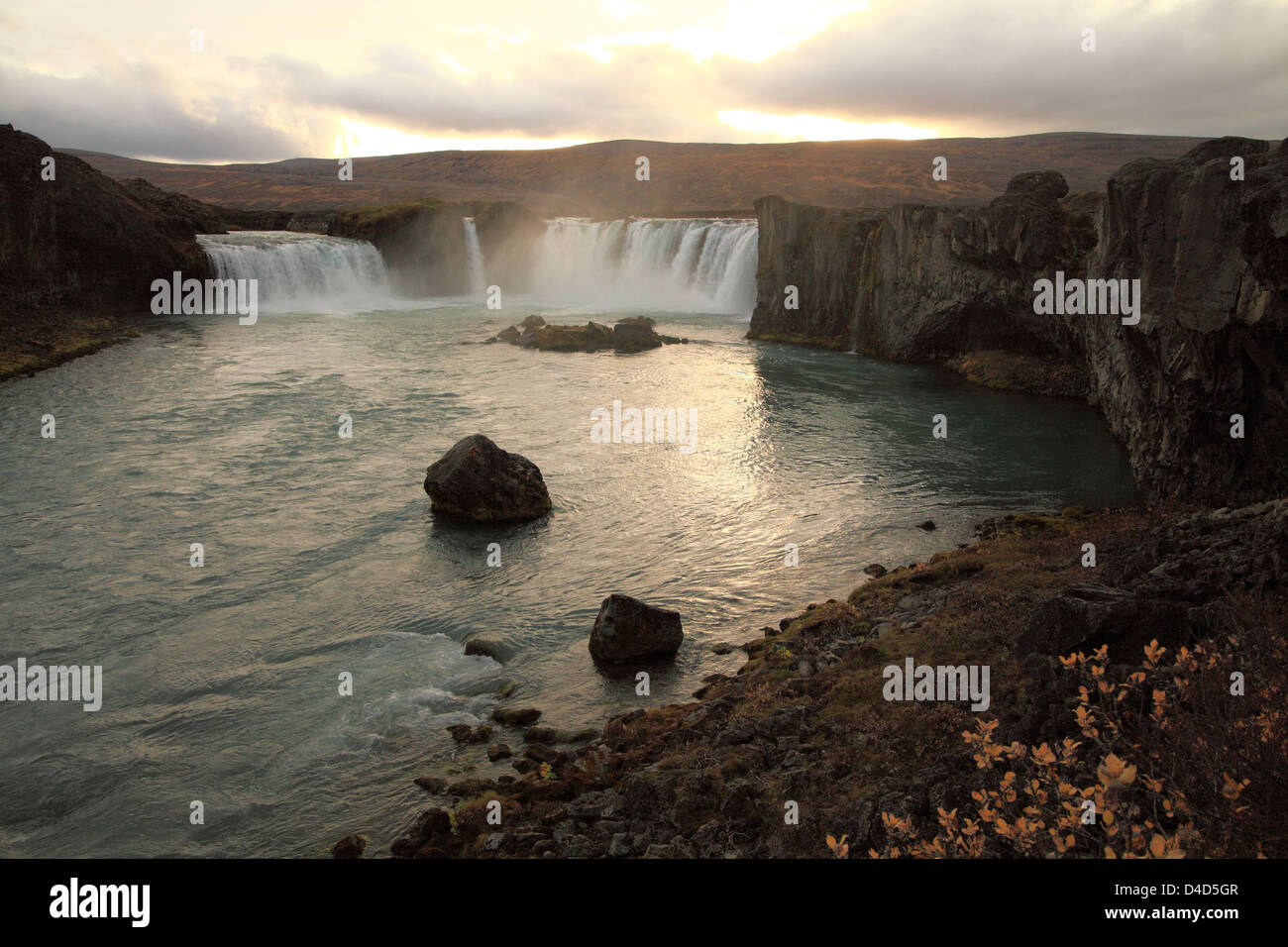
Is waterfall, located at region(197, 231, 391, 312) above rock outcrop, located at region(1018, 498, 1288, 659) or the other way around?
above

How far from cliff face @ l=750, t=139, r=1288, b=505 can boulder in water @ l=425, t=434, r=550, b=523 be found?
15.5 metres

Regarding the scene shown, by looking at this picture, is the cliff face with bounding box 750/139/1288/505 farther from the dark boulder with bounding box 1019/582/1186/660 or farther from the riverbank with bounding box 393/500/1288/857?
the dark boulder with bounding box 1019/582/1186/660

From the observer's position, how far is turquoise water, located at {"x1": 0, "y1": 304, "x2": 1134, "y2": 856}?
39.4 feet

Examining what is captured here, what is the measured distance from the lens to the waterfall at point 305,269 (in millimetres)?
61938

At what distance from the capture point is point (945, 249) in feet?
132

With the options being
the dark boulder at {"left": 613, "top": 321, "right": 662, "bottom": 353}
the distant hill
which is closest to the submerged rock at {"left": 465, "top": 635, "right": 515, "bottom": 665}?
the dark boulder at {"left": 613, "top": 321, "right": 662, "bottom": 353}

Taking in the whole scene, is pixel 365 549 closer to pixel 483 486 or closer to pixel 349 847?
pixel 483 486

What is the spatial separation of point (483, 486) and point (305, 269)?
5045cm

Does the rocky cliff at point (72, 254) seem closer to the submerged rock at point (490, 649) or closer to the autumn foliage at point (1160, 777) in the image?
the submerged rock at point (490, 649)

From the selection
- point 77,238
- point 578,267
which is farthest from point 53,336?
point 578,267

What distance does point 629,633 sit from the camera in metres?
14.8

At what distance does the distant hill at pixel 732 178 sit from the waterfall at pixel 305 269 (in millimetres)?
65489

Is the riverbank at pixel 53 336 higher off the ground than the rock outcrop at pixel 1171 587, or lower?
higher

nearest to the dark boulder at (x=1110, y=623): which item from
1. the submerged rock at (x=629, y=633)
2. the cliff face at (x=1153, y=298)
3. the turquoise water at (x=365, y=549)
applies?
the turquoise water at (x=365, y=549)
